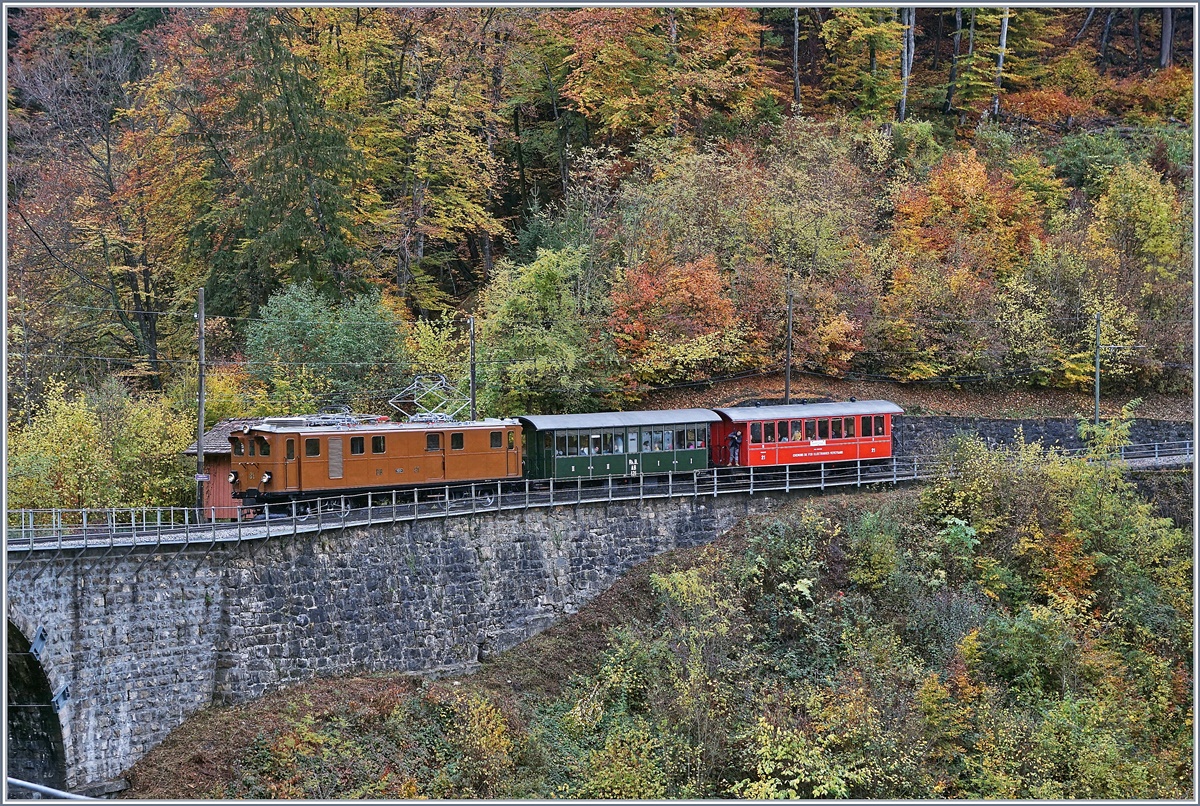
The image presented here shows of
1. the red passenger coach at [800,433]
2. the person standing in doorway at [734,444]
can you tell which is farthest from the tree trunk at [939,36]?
the person standing in doorway at [734,444]

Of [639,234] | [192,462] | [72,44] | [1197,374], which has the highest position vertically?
[72,44]

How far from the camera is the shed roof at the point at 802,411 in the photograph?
35562mm

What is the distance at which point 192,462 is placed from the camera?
3291 centimetres

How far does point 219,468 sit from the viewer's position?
31438mm

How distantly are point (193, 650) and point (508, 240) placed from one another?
2741 centimetres

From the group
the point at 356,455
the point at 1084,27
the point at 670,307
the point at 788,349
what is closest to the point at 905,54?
the point at 1084,27

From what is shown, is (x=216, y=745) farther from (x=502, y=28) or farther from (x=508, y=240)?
(x=502, y=28)

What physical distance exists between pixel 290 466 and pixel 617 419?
9.79m

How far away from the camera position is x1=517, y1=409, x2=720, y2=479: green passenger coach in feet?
109

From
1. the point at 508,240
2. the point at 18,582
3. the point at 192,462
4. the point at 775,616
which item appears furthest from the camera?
the point at 508,240

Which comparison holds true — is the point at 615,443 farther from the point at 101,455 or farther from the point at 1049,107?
the point at 1049,107

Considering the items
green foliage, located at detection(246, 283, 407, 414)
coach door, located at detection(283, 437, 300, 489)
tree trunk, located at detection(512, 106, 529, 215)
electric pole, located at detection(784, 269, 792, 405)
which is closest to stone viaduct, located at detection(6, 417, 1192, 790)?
coach door, located at detection(283, 437, 300, 489)

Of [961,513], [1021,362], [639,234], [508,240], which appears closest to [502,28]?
[508,240]

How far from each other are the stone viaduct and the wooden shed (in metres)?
5.13
